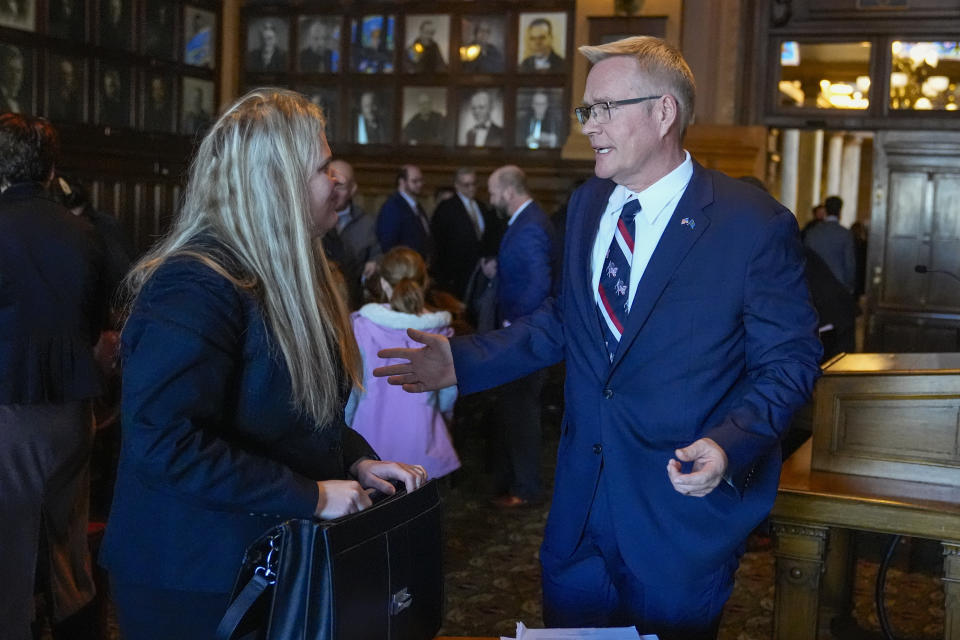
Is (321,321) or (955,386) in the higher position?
(321,321)

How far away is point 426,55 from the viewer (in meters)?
11.1

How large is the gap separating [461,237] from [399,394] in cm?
391

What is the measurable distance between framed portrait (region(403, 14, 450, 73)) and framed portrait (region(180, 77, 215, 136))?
209 cm

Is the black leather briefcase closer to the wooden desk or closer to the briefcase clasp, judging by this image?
the briefcase clasp

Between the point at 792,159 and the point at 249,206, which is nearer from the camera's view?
the point at 249,206

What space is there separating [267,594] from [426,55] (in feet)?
32.7

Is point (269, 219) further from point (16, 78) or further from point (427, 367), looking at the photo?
point (16, 78)

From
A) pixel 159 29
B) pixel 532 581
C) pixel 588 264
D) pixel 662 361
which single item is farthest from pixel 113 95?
pixel 662 361

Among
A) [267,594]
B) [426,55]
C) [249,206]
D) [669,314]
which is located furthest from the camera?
[426,55]

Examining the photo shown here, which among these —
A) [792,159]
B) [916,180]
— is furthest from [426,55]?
[792,159]

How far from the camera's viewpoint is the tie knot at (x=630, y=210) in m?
2.56

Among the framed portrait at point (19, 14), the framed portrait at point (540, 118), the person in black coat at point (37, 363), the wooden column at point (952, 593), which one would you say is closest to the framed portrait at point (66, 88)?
the framed portrait at point (19, 14)

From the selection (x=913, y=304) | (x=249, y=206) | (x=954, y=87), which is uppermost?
(x=954, y=87)

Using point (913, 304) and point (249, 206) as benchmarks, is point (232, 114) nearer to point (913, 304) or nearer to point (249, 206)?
point (249, 206)
